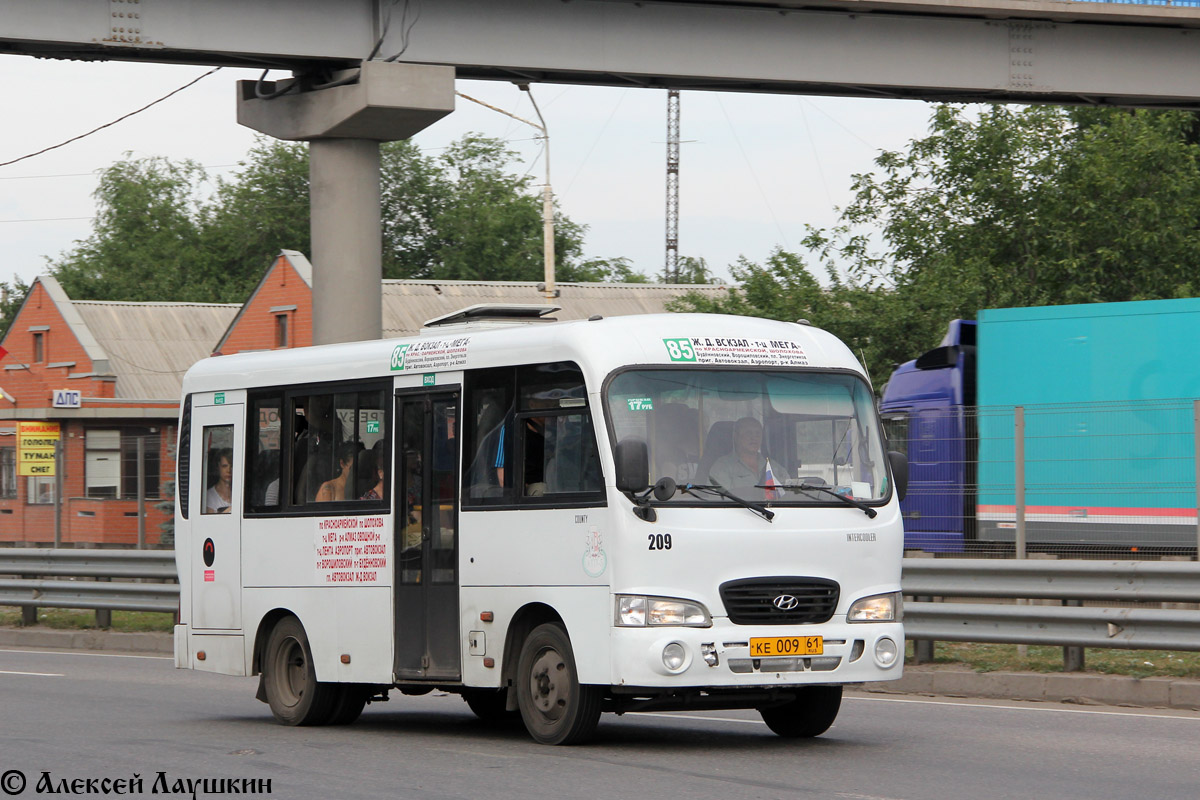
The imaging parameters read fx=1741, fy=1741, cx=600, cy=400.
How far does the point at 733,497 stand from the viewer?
32.1 feet

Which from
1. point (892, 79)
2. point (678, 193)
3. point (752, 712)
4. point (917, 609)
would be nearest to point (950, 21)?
point (892, 79)

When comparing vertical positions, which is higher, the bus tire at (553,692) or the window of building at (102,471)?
the window of building at (102,471)

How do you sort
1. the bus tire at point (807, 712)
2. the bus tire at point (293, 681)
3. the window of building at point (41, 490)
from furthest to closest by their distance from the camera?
1. the window of building at point (41, 490)
2. the bus tire at point (293, 681)
3. the bus tire at point (807, 712)

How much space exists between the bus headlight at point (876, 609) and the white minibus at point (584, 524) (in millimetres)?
15

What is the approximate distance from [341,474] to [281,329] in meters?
37.0

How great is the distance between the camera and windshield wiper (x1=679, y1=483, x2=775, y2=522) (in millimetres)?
9750

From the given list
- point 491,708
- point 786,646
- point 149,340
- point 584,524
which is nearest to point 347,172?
point 491,708

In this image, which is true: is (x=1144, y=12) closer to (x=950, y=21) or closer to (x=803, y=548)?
(x=950, y=21)

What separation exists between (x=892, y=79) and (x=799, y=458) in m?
13.0

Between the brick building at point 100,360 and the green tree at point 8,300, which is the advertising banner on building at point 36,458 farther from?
the green tree at point 8,300

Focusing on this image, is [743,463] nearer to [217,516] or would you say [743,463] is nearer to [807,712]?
[807,712]

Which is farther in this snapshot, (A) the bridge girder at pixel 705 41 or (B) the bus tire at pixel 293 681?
(A) the bridge girder at pixel 705 41

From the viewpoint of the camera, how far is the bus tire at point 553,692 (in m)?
9.80

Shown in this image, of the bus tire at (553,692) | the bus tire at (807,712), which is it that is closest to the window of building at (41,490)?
the bus tire at (553,692)
